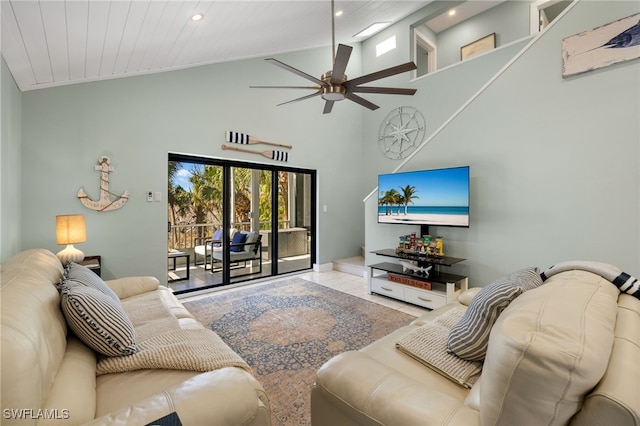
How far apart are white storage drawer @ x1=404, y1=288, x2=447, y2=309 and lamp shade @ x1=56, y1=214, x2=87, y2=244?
3640 millimetres

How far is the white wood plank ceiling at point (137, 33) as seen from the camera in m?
1.79

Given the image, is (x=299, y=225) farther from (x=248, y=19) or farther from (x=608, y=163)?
(x=608, y=163)

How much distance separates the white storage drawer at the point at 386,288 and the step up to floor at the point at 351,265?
113 cm

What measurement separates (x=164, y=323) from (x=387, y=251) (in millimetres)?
2975

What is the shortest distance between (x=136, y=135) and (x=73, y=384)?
324cm

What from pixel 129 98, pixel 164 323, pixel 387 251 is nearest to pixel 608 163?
pixel 387 251

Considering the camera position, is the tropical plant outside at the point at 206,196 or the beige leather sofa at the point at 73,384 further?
the tropical plant outside at the point at 206,196

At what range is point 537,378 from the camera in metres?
0.67

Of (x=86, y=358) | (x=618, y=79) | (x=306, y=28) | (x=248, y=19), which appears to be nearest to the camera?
(x=86, y=358)

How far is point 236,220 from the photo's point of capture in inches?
179

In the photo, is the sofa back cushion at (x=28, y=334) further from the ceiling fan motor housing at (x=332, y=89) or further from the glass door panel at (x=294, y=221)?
the glass door panel at (x=294, y=221)

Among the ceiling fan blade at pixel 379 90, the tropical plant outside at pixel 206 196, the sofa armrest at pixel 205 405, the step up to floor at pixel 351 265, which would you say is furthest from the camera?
the step up to floor at pixel 351 265

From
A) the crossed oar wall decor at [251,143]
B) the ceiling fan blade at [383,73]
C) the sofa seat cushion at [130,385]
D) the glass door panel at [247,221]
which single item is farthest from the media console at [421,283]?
the sofa seat cushion at [130,385]

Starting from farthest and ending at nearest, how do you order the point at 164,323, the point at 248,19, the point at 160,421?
the point at 248,19 < the point at 164,323 < the point at 160,421
